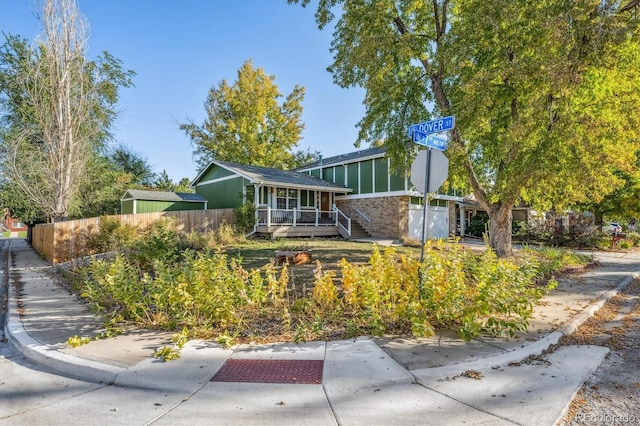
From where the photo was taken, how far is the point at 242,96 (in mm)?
29734

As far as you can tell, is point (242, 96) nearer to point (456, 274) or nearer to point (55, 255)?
point (55, 255)

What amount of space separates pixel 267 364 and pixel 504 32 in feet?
31.5

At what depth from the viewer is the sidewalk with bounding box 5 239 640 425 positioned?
274cm

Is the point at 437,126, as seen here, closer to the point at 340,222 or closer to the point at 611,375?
the point at 611,375

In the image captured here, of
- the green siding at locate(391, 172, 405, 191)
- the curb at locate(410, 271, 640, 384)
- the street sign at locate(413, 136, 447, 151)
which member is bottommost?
the curb at locate(410, 271, 640, 384)

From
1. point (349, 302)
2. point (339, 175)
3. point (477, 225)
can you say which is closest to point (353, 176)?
point (339, 175)

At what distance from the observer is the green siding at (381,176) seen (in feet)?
65.5

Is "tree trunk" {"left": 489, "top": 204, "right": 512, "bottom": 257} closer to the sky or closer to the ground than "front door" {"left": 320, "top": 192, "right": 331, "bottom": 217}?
closer to the ground

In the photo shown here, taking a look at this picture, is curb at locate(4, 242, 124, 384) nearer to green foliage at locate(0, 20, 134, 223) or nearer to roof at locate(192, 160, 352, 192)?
green foliage at locate(0, 20, 134, 223)

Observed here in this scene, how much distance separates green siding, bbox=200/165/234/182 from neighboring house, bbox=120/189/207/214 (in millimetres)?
1551

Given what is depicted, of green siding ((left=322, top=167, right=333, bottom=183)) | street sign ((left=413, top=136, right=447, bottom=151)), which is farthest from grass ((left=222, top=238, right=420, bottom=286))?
green siding ((left=322, top=167, right=333, bottom=183))

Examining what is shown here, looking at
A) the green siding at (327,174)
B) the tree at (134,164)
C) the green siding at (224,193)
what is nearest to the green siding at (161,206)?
the green siding at (224,193)

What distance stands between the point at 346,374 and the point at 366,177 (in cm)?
1846

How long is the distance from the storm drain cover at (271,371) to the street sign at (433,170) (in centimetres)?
298
